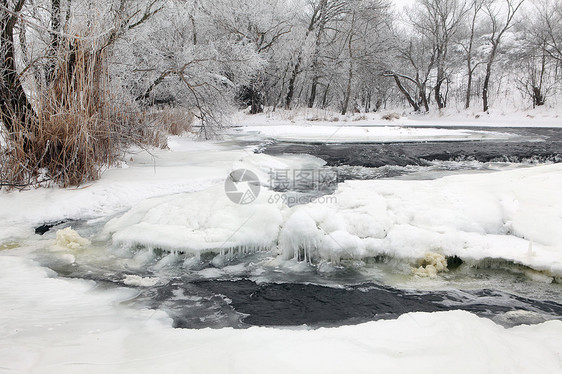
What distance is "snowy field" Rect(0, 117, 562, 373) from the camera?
1.91 meters

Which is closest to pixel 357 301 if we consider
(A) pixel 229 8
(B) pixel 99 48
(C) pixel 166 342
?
(C) pixel 166 342

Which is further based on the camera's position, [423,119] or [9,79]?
[423,119]

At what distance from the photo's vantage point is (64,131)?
458 centimetres

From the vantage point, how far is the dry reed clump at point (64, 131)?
14.8ft

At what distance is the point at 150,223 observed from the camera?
3.87m

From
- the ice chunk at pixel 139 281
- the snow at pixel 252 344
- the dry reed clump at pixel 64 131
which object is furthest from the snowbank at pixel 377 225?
the dry reed clump at pixel 64 131

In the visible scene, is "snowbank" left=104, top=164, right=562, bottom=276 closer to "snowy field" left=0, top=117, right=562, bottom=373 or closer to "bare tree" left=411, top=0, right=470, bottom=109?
"snowy field" left=0, top=117, right=562, bottom=373

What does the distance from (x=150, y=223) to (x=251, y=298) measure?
5.13 feet

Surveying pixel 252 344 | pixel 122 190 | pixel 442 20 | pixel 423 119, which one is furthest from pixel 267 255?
pixel 442 20

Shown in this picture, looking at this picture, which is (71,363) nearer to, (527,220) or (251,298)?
(251,298)

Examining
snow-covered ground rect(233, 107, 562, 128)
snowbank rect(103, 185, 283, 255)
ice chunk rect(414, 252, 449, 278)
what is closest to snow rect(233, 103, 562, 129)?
snow-covered ground rect(233, 107, 562, 128)

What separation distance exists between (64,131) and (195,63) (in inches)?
250

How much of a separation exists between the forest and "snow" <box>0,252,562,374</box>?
1522mm

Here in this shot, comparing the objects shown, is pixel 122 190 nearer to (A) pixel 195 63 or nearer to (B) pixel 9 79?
(B) pixel 9 79
